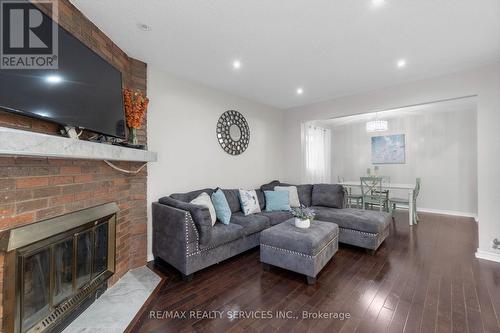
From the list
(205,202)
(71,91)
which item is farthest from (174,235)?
(71,91)

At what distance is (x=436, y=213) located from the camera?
5301 millimetres

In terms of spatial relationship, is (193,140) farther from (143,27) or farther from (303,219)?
(303,219)

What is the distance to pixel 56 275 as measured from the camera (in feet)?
5.05

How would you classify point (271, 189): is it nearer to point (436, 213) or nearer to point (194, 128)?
point (194, 128)

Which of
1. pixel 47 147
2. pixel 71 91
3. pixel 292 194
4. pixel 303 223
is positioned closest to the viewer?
pixel 47 147

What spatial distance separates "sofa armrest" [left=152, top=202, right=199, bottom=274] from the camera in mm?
2285

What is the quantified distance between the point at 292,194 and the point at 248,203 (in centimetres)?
105

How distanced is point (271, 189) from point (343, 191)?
4.35 feet

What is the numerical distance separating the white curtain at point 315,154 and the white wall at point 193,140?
104cm

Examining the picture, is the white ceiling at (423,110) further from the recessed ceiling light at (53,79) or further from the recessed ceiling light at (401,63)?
the recessed ceiling light at (53,79)

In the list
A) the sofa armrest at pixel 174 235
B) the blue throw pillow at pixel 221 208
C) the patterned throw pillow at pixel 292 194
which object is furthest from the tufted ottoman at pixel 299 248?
the patterned throw pillow at pixel 292 194

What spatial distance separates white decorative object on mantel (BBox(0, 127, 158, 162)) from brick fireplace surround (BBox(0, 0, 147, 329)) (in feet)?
0.80

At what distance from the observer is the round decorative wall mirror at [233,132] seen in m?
3.76

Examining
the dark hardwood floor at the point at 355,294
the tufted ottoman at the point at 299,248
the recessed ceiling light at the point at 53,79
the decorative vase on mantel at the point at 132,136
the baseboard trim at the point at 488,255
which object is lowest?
the dark hardwood floor at the point at 355,294
